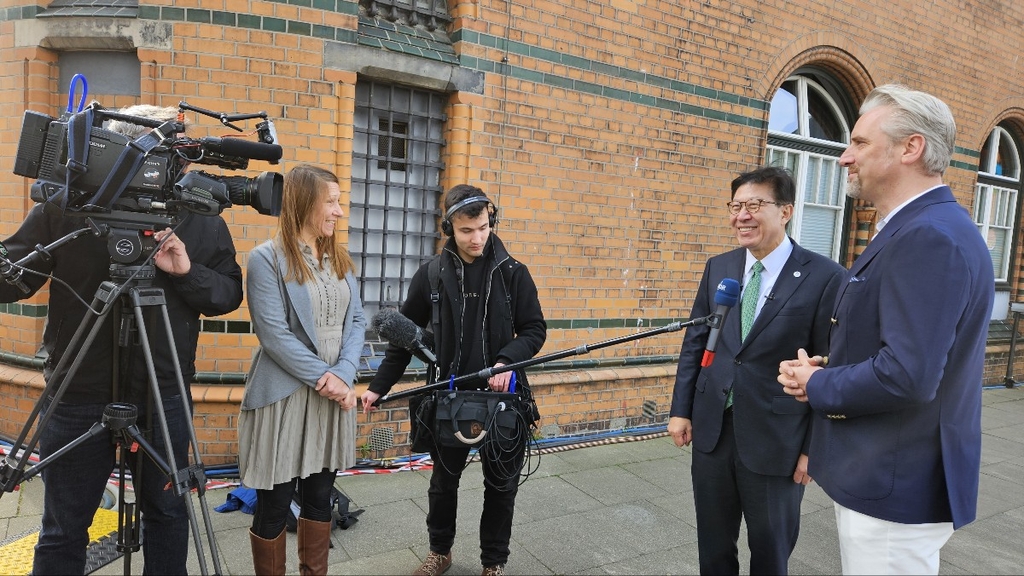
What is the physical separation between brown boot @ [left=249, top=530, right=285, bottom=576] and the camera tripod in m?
0.43

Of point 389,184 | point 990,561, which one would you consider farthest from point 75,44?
point 990,561

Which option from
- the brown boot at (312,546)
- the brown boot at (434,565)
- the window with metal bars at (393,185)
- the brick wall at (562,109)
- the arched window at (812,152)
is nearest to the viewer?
the brown boot at (312,546)

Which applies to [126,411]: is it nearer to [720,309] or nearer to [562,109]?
[720,309]

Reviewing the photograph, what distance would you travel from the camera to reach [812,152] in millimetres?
7906

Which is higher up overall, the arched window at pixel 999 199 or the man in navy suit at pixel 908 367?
the arched window at pixel 999 199

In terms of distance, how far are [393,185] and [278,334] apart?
8.61 feet

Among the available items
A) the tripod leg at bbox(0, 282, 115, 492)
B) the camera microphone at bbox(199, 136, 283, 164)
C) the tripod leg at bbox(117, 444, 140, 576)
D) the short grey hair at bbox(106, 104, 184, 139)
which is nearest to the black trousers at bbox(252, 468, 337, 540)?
the tripod leg at bbox(117, 444, 140, 576)

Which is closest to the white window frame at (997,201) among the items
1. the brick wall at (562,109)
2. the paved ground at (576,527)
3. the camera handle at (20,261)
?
the brick wall at (562,109)

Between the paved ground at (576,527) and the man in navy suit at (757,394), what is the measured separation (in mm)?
1055

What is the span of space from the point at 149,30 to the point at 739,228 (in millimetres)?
3975

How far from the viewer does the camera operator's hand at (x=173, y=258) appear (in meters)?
2.43

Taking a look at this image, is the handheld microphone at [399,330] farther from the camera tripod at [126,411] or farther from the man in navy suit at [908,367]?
the man in navy suit at [908,367]

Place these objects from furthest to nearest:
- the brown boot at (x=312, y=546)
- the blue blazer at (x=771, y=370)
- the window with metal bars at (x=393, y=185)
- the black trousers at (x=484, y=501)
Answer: the window with metal bars at (x=393, y=185)
the black trousers at (x=484, y=501)
the brown boot at (x=312, y=546)
the blue blazer at (x=771, y=370)

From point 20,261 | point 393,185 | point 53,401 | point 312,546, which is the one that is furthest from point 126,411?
point 393,185
